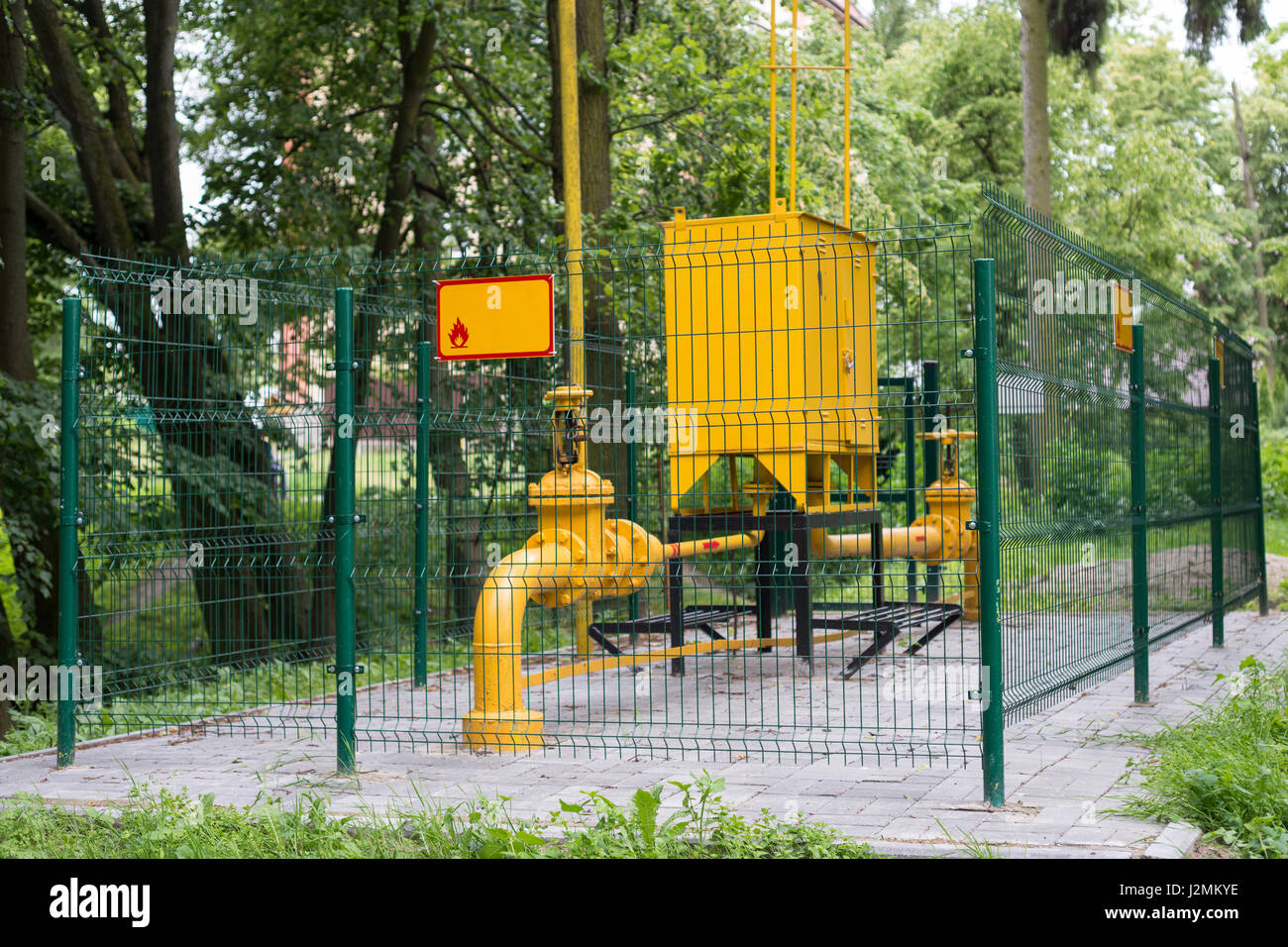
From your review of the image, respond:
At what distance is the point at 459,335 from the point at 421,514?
2.58 m

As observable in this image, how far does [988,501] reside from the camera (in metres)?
6.05

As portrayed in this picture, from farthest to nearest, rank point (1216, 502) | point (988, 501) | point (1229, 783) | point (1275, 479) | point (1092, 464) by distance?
point (1275, 479), point (1216, 502), point (1092, 464), point (988, 501), point (1229, 783)

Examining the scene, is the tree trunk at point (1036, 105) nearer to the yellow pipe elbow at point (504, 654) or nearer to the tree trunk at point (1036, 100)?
the tree trunk at point (1036, 100)

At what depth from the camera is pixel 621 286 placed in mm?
13227

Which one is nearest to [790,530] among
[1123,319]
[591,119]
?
[1123,319]

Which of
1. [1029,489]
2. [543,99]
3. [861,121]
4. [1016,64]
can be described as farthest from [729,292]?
[1016,64]

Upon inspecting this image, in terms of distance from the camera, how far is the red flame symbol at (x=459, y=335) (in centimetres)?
736

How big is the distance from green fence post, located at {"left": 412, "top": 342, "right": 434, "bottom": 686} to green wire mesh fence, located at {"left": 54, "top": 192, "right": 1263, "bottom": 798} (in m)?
0.03

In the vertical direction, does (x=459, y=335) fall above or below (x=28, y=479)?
above

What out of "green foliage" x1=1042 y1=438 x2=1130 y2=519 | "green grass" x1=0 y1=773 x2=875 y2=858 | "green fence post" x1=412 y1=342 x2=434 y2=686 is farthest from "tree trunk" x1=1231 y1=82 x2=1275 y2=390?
"green grass" x1=0 y1=773 x2=875 y2=858

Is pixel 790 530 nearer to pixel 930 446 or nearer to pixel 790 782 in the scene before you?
pixel 790 782

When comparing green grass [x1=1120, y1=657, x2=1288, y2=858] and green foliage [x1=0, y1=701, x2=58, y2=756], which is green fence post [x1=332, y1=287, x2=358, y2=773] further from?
green grass [x1=1120, y1=657, x2=1288, y2=858]

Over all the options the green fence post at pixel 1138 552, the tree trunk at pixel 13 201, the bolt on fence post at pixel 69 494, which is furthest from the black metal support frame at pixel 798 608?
the tree trunk at pixel 13 201
